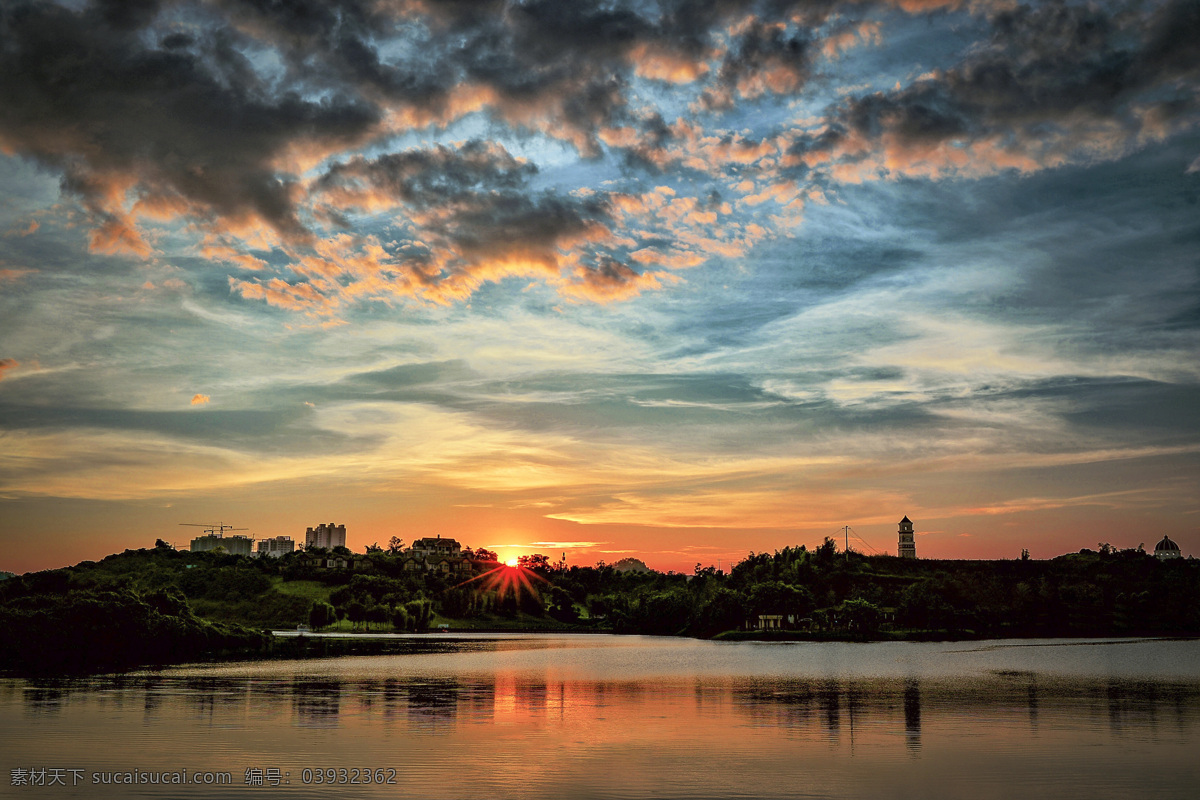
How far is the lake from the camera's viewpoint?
30172 mm

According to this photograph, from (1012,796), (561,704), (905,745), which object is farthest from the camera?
(561,704)

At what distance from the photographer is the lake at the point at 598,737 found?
30172mm

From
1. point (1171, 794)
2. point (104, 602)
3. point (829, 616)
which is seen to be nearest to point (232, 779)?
point (1171, 794)

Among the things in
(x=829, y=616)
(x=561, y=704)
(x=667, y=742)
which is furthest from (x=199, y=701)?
(x=829, y=616)

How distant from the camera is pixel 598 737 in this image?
41.8 metres

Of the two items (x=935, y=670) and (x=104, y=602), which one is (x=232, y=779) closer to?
(x=104, y=602)

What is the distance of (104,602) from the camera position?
87.6 metres

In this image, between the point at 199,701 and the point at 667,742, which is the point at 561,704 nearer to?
the point at 667,742

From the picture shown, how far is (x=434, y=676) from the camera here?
81.9 m

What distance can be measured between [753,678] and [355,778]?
55930 mm

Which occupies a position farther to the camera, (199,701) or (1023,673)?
(1023,673)

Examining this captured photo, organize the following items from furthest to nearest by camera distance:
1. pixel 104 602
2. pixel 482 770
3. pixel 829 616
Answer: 1. pixel 829 616
2. pixel 104 602
3. pixel 482 770

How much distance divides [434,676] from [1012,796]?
205 ft

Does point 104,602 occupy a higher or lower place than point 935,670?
higher
